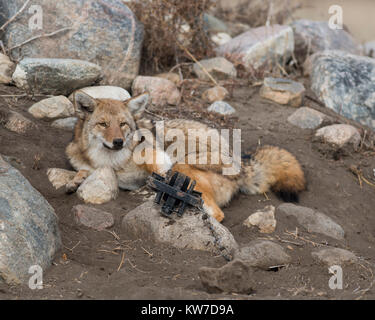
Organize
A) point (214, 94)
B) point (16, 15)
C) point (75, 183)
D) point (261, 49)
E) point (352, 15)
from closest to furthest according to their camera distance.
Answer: point (75, 183) → point (16, 15) → point (214, 94) → point (261, 49) → point (352, 15)

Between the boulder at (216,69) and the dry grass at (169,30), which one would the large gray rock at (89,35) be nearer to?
the dry grass at (169,30)

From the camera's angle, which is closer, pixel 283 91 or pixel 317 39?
pixel 283 91

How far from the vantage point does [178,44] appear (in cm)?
990

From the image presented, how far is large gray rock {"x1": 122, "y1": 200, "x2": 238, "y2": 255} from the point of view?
474 centimetres

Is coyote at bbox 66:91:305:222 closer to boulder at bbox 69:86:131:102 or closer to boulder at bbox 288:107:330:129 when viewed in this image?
boulder at bbox 69:86:131:102

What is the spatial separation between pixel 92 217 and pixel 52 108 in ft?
10.2

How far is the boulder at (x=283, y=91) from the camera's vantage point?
30.8ft

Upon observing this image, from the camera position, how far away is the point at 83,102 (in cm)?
627

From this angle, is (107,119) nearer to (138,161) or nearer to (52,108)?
(138,161)

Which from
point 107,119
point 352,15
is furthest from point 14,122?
point 352,15

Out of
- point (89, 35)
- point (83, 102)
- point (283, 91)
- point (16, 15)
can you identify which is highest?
point (16, 15)

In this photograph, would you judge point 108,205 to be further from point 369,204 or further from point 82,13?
point 82,13
